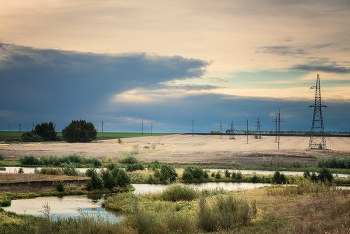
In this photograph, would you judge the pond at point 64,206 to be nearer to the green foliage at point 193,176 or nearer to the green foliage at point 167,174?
the green foliage at point 167,174

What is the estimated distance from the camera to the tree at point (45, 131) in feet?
368

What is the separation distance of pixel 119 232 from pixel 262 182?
2715 centimetres

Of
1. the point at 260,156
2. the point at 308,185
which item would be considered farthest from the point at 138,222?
the point at 260,156

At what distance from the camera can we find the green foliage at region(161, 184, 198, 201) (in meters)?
23.4

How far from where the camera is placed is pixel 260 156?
197ft

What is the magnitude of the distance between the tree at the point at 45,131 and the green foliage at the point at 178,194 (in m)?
98.8

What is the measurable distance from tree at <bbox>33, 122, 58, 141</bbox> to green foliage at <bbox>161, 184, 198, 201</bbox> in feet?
324

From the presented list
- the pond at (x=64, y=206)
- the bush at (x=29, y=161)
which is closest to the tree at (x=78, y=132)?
the bush at (x=29, y=161)

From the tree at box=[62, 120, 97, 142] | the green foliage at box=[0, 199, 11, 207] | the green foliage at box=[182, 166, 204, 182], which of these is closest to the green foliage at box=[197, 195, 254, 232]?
the green foliage at box=[0, 199, 11, 207]

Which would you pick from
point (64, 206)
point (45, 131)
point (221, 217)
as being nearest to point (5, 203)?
point (64, 206)

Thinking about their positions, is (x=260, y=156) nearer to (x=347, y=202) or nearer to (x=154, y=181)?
(x=154, y=181)

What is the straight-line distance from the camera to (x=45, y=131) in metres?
113

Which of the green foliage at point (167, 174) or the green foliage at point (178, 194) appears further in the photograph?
the green foliage at point (167, 174)

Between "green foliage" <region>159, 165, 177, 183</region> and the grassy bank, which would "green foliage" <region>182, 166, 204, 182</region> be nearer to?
"green foliage" <region>159, 165, 177, 183</region>
